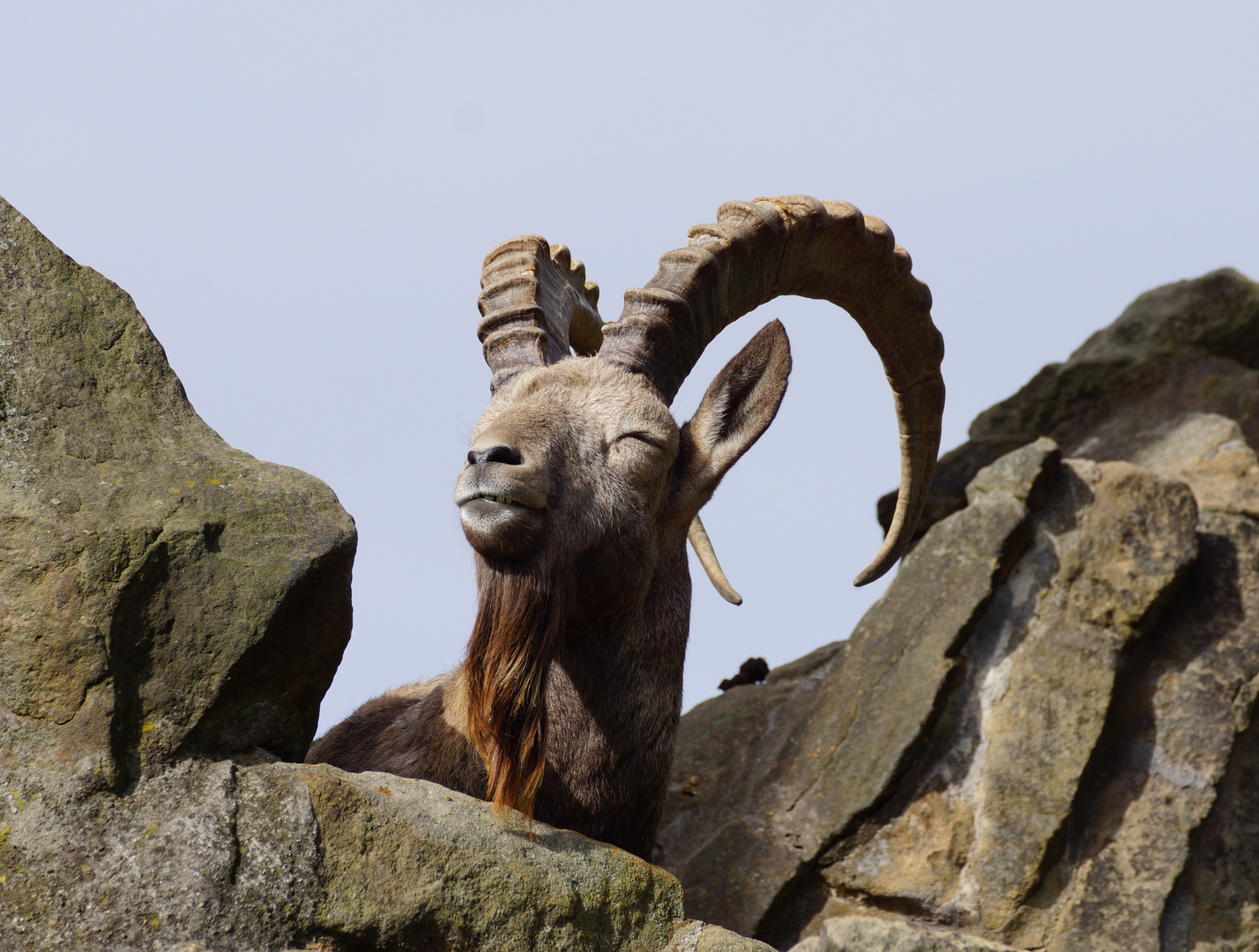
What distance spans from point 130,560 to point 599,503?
1.64 meters

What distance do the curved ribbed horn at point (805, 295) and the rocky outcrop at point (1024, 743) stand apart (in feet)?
2.91

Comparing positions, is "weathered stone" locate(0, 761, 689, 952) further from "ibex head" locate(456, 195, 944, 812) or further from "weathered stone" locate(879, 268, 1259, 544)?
"weathered stone" locate(879, 268, 1259, 544)

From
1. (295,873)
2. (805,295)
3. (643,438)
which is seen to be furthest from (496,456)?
(805,295)

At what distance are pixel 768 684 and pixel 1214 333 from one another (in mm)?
4476

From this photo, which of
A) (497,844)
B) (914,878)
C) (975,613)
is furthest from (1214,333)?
(497,844)

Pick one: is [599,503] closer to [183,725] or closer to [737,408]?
[737,408]

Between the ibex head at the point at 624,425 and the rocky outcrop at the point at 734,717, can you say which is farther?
the ibex head at the point at 624,425

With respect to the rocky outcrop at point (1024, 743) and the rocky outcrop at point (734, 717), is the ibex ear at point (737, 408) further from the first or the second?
the rocky outcrop at point (1024, 743)

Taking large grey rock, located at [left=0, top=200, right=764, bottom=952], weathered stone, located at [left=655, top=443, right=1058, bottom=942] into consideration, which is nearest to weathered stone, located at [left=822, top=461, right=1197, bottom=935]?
weathered stone, located at [left=655, top=443, right=1058, bottom=942]

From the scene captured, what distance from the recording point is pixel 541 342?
Answer: 16.5 feet

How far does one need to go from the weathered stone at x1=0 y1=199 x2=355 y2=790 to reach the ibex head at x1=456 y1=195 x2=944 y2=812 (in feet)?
2.20

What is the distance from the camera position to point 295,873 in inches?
112

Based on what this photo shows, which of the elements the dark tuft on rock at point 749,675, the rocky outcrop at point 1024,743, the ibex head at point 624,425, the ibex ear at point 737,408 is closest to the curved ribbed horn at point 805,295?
the ibex head at point 624,425

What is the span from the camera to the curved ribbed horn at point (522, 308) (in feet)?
16.5
